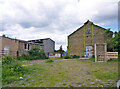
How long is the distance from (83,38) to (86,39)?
601 millimetres

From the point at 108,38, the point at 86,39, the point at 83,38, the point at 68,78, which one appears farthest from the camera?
the point at 83,38

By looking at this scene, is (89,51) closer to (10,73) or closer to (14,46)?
(14,46)

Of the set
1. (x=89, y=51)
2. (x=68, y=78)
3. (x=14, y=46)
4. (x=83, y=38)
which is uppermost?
(x=83, y=38)

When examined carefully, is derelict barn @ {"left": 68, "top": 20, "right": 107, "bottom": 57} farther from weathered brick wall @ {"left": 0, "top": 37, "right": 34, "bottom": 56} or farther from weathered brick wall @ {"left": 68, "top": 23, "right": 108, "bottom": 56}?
weathered brick wall @ {"left": 0, "top": 37, "right": 34, "bottom": 56}

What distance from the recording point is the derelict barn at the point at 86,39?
1655cm

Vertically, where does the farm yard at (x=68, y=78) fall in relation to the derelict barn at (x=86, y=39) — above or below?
below

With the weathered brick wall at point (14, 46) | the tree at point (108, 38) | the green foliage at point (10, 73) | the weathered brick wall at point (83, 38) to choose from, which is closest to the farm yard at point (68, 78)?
the green foliage at point (10, 73)

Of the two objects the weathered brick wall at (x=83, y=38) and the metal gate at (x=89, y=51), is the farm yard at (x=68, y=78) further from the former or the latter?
Result: the weathered brick wall at (x=83, y=38)

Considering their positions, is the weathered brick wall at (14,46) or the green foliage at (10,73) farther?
the weathered brick wall at (14,46)

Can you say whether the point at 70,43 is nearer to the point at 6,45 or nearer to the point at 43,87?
the point at 6,45

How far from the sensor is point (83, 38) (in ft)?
58.2

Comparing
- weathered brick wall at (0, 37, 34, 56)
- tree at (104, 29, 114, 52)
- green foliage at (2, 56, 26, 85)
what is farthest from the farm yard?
weathered brick wall at (0, 37, 34, 56)

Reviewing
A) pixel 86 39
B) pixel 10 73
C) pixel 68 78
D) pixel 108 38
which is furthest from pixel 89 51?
pixel 10 73

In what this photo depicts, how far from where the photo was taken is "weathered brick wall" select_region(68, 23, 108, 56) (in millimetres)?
16547
